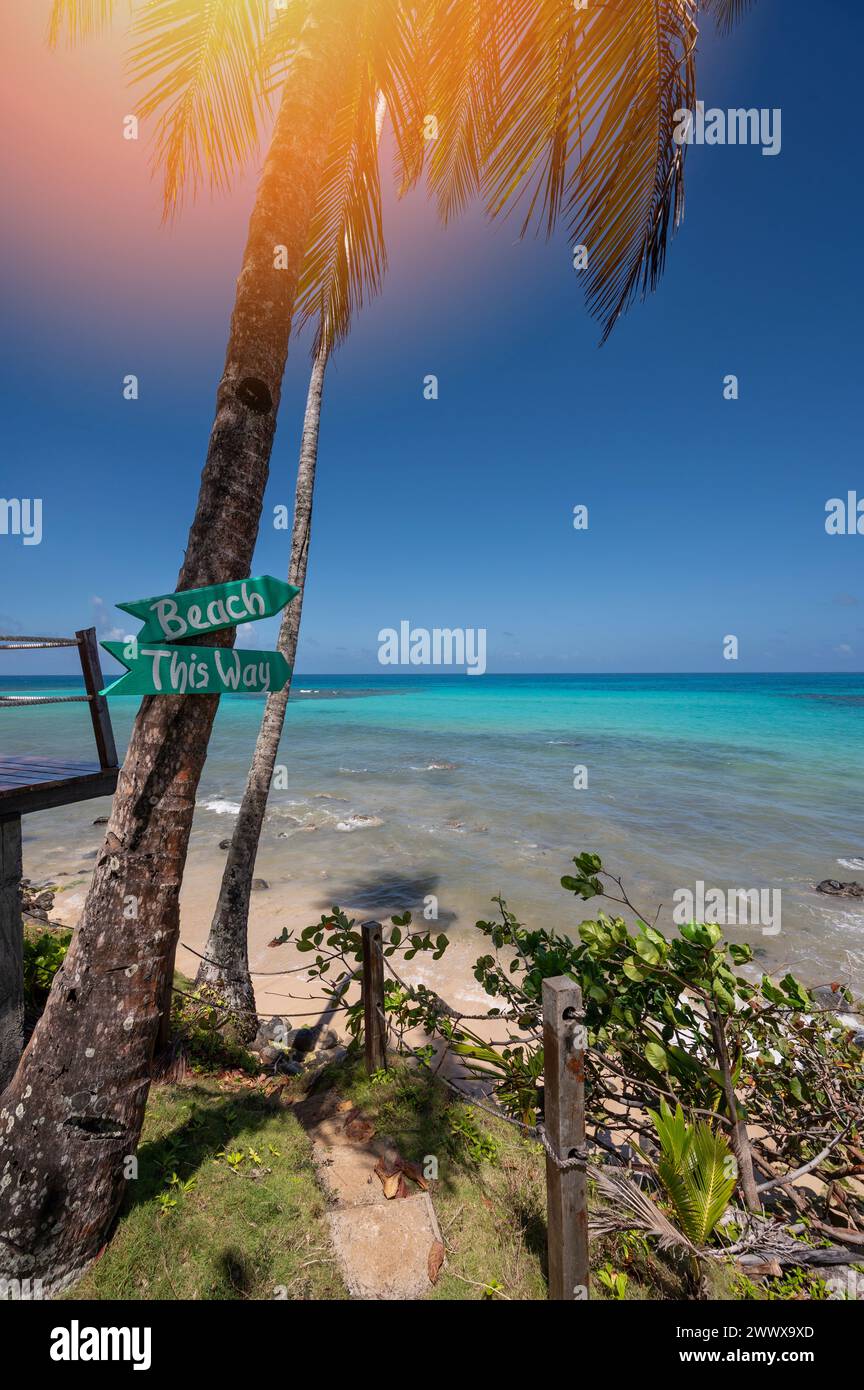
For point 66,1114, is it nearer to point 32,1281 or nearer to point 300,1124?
point 32,1281

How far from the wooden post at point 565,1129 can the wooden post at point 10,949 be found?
11.2ft

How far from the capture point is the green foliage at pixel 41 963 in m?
4.42

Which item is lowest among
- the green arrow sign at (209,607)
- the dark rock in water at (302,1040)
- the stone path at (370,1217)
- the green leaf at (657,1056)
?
the dark rock in water at (302,1040)

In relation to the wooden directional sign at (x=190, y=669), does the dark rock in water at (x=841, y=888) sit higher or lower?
lower

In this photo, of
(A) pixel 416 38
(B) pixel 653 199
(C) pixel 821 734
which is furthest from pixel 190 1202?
(C) pixel 821 734

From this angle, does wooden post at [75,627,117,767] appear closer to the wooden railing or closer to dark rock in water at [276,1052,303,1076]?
dark rock in water at [276,1052,303,1076]

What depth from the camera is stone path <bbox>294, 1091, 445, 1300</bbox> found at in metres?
2.58

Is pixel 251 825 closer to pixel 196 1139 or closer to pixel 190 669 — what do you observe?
pixel 196 1139

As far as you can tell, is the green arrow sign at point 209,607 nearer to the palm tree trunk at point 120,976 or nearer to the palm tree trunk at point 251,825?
the palm tree trunk at point 120,976

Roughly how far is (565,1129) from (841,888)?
414 inches

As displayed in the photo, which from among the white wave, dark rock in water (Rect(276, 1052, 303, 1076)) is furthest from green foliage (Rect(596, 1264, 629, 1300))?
the white wave

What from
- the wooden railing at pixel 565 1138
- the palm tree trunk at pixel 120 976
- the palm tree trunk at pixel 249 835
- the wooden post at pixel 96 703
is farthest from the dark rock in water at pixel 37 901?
the wooden railing at pixel 565 1138

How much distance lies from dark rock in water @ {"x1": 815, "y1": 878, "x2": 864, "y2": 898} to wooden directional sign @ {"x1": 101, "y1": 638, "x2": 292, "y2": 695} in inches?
453
